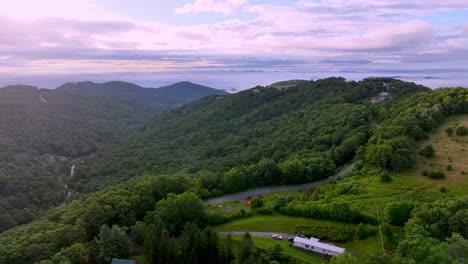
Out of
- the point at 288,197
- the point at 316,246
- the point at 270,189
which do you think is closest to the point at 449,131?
the point at 270,189

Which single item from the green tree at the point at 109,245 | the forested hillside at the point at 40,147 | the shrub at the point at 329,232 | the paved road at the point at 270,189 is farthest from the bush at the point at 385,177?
the forested hillside at the point at 40,147

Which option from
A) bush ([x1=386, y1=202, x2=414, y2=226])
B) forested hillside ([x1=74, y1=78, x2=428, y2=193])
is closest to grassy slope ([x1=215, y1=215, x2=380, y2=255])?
bush ([x1=386, y1=202, x2=414, y2=226])

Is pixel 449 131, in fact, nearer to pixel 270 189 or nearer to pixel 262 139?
pixel 270 189

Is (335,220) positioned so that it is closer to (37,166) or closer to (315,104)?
(315,104)

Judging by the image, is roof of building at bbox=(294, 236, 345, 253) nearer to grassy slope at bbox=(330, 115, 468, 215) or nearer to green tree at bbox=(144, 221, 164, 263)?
grassy slope at bbox=(330, 115, 468, 215)

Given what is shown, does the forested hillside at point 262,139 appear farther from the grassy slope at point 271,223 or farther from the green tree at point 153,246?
the green tree at point 153,246

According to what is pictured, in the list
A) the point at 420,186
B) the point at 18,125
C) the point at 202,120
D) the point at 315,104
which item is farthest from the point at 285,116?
the point at 18,125
